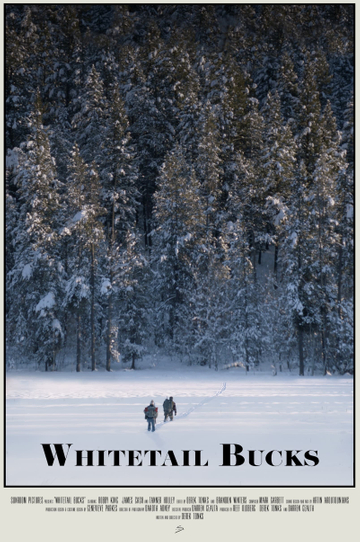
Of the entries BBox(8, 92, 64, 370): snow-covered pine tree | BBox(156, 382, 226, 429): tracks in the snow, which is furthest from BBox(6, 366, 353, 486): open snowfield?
BBox(8, 92, 64, 370): snow-covered pine tree

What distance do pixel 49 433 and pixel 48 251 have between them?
19.9 m

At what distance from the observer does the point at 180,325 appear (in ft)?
126

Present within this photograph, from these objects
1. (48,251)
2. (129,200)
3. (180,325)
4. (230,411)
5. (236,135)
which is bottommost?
(230,411)

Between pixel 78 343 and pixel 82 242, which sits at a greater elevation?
pixel 82 242

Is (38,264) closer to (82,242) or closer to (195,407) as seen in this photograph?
(82,242)

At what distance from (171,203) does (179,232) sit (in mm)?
2216

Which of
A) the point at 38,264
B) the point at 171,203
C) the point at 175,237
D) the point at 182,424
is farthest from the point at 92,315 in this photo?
the point at 182,424

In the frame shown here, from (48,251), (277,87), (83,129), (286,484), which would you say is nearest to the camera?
(286,484)

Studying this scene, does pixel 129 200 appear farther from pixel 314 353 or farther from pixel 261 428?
pixel 261 428

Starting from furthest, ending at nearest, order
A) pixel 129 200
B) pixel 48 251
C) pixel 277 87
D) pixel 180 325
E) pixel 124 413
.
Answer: pixel 277 87 < pixel 129 200 < pixel 180 325 < pixel 48 251 < pixel 124 413

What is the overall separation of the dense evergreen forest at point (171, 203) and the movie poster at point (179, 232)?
153 mm

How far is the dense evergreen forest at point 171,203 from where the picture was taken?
1422 inches

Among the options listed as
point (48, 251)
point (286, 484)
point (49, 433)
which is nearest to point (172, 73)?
point (48, 251)

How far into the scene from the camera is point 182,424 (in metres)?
18.8
